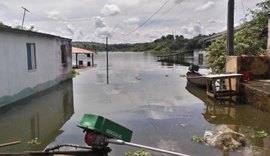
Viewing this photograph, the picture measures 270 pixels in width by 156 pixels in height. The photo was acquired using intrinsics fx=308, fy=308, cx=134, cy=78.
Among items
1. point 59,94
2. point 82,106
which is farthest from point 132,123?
point 59,94

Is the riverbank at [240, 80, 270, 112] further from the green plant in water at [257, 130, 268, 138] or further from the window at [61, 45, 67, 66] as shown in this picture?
the window at [61, 45, 67, 66]

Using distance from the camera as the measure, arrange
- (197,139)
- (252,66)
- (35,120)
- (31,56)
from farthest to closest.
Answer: (31,56) → (252,66) → (35,120) → (197,139)

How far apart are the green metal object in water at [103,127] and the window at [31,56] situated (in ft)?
36.7

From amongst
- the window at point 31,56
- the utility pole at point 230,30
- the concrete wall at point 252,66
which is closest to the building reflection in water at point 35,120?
the window at point 31,56

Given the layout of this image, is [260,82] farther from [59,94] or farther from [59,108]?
[59,94]

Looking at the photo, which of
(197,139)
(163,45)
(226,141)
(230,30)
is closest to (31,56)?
(230,30)

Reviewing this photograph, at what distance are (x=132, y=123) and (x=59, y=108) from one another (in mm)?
3942

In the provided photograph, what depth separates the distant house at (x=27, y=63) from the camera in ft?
38.9

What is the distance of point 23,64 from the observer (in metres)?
13.6

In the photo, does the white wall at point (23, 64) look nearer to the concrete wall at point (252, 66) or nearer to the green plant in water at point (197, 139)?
the green plant in water at point (197, 139)

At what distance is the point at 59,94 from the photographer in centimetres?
1545

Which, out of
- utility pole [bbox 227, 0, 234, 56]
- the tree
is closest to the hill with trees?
the tree

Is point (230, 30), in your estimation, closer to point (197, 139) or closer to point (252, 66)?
point (252, 66)

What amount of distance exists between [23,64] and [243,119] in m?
9.35
